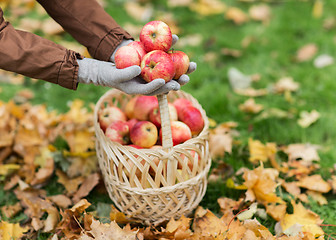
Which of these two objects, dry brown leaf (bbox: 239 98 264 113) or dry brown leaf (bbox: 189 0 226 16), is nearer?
dry brown leaf (bbox: 239 98 264 113)

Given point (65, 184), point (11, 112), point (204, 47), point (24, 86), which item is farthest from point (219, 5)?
point (65, 184)

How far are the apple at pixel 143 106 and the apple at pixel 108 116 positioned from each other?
0.30 ft

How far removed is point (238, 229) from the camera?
1506 mm

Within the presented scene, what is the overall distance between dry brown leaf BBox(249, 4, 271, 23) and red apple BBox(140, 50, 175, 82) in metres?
2.58

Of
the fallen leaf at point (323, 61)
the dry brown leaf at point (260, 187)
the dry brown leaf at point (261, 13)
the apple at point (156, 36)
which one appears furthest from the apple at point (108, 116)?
the dry brown leaf at point (261, 13)

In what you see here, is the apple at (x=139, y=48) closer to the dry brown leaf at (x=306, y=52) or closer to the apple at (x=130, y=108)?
the apple at (x=130, y=108)

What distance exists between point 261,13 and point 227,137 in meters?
2.15

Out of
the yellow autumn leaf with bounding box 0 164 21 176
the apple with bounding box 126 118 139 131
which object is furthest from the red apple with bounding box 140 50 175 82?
the yellow autumn leaf with bounding box 0 164 21 176

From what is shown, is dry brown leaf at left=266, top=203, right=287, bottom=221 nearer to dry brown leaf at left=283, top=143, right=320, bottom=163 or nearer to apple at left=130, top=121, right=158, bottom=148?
dry brown leaf at left=283, top=143, right=320, bottom=163

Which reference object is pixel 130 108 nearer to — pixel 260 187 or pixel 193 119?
pixel 193 119

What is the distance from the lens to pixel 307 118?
231 centimetres

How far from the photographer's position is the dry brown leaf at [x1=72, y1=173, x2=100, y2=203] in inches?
70.4

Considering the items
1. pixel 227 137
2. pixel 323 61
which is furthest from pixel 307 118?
pixel 323 61

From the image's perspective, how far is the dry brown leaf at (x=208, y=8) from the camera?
3.77 metres
